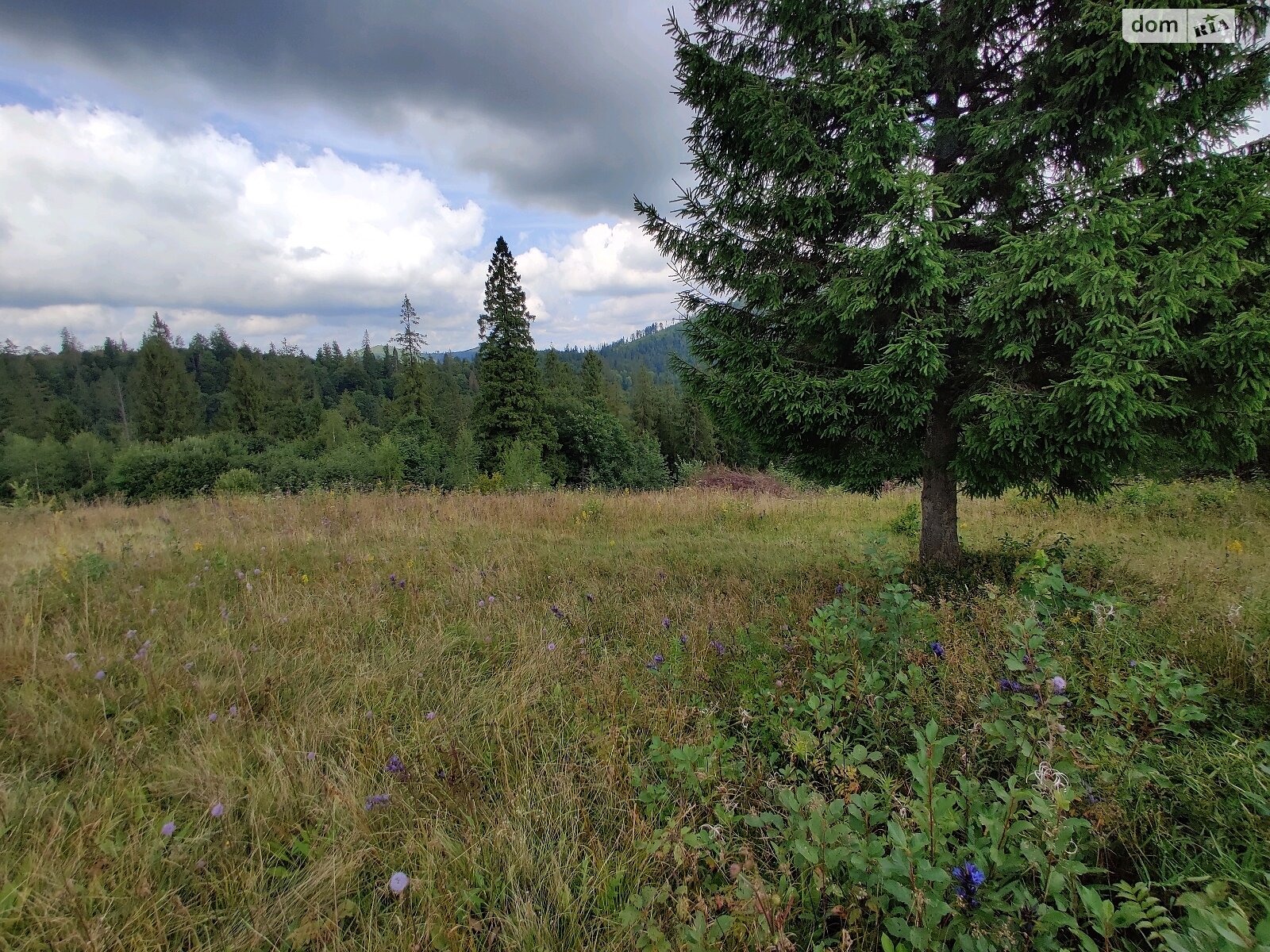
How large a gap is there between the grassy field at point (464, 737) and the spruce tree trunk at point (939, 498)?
0.97 feet

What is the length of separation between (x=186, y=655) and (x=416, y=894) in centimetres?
244

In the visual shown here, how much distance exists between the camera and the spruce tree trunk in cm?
424

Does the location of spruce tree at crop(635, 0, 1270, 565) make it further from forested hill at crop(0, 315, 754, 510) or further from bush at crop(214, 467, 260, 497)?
bush at crop(214, 467, 260, 497)

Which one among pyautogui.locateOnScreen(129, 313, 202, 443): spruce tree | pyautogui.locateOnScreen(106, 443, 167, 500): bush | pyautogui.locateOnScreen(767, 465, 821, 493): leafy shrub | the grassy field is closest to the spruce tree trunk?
the grassy field

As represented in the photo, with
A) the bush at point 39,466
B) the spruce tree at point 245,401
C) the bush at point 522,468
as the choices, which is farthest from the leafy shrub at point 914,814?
the spruce tree at point 245,401

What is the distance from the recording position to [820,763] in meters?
1.92

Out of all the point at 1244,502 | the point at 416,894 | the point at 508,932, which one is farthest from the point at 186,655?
the point at 1244,502

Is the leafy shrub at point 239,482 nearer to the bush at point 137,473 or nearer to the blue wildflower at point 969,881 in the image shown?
the bush at point 137,473

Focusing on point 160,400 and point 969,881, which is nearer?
point 969,881

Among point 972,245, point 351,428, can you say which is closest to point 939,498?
point 972,245

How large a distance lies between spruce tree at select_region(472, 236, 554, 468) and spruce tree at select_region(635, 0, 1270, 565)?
76.3 ft

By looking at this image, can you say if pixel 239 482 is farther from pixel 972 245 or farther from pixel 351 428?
pixel 351 428

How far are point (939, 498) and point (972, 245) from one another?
88.6 inches

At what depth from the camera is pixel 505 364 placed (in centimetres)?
2659
